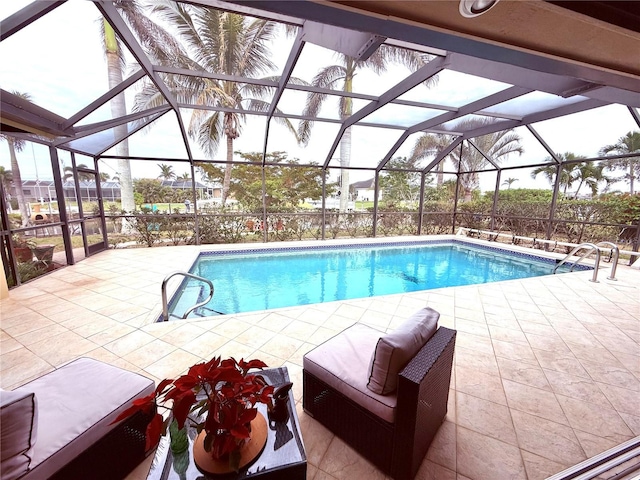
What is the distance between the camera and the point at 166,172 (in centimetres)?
952

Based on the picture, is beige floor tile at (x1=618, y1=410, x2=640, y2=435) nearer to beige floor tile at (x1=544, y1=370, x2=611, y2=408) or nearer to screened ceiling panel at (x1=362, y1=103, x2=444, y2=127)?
beige floor tile at (x1=544, y1=370, x2=611, y2=408)

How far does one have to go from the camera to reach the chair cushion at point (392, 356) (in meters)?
1.41

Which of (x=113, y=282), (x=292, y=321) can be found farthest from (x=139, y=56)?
(x=292, y=321)

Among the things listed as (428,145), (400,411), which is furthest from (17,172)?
(428,145)

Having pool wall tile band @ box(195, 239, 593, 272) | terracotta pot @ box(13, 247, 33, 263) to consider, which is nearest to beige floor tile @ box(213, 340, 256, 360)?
pool wall tile band @ box(195, 239, 593, 272)

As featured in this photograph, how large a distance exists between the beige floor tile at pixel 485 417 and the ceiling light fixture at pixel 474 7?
98.8 inches

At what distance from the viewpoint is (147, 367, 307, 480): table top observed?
Result: 1.11 metres

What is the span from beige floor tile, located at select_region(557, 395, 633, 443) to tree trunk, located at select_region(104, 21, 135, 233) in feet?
28.5

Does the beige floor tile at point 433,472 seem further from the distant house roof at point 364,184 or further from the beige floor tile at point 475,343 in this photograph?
the distant house roof at point 364,184

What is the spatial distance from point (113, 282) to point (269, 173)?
681cm

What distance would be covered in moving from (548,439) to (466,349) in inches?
41.1

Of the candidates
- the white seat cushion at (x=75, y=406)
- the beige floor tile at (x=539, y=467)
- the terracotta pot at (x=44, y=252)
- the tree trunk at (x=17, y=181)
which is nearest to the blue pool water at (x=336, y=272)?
the terracotta pot at (x=44, y=252)

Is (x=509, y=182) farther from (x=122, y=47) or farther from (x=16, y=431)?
(x=122, y=47)

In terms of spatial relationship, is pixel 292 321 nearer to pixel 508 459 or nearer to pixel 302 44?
pixel 508 459
